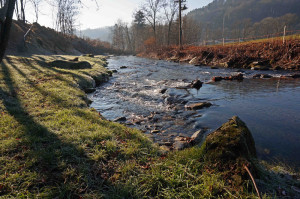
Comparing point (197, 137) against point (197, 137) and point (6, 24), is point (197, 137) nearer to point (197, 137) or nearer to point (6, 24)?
point (197, 137)

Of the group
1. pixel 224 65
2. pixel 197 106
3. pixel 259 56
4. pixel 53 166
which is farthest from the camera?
pixel 224 65

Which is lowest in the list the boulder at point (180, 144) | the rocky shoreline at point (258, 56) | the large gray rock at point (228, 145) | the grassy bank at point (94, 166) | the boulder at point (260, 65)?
the boulder at point (180, 144)

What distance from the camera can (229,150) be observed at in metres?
2.82

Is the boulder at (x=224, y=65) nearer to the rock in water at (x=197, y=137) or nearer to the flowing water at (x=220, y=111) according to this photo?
the flowing water at (x=220, y=111)

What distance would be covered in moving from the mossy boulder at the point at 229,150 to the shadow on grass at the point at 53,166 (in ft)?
5.65

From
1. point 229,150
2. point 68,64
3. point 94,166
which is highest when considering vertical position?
point 68,64

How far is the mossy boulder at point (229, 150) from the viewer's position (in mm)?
2672

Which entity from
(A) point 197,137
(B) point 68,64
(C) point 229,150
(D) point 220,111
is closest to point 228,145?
(C) point 229,150

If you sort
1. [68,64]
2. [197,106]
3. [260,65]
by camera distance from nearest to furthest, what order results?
1. [197,106]
2. [68,64]
3. [260,65]

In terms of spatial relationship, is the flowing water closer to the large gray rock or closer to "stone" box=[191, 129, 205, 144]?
"stone" box=[191, 129, 205, 144]

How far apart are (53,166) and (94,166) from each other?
2.10 ft

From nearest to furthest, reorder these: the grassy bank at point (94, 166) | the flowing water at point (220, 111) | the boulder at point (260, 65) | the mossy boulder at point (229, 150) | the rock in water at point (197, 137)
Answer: the grassy bank at point (94, 166) → the mossy boulder at point (229, 150) → the rock in water at point (197, 137) → the flowing water at point (220, 111) → the boulder at point (260, 65)

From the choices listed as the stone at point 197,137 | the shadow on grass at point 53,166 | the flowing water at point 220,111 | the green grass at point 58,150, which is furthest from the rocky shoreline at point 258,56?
the shadow on grass at point 53,166

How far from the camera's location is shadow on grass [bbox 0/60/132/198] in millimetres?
2396
